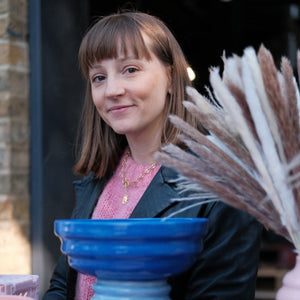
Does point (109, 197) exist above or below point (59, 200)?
above

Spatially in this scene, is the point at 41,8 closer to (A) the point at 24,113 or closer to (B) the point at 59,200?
(A) the point at 24,113

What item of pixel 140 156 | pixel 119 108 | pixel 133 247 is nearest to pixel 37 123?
pixel 140 156

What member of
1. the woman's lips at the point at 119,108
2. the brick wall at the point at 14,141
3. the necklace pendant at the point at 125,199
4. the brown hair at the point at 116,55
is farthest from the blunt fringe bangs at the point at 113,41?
the brick wall at the point at 14,141

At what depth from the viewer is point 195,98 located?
2.32 ft

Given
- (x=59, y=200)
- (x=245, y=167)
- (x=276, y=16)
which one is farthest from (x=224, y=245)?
(x=276, y=16)

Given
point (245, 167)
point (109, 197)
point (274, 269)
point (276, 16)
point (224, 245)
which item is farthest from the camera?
point (276, 16)

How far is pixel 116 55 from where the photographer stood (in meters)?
1.12

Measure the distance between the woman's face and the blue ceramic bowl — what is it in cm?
48

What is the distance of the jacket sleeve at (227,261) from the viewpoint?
3.08 ft

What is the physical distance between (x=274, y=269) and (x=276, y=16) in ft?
8.10

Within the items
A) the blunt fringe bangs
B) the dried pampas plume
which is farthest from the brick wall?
the dried pampas plume

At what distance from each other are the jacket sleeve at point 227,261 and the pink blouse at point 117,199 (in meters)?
0.30

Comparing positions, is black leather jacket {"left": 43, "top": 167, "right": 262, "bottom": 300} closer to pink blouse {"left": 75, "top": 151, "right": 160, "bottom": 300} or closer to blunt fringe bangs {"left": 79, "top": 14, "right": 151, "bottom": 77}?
pink blouse {"left": 75, "top": 151, "right": 160, "bottom": 300}

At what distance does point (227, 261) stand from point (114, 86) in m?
0.44
